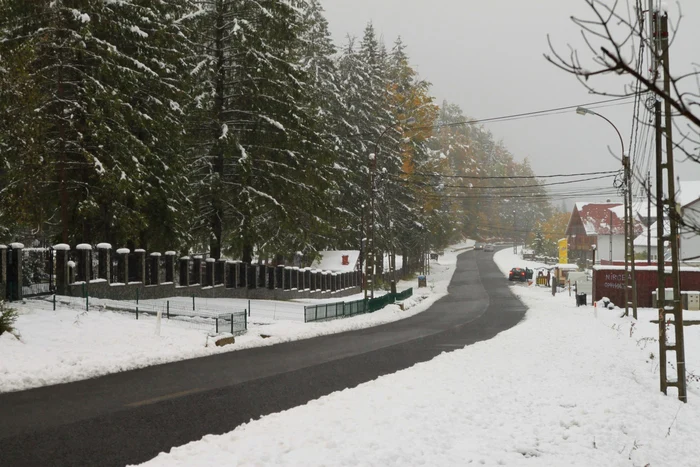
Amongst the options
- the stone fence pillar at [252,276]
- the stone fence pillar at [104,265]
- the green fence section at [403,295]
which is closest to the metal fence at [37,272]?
the stone fence pillar at [104,265]

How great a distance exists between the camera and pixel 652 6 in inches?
457

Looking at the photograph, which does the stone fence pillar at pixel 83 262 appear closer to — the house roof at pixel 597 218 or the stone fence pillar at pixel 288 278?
the stone fence pillar at pixel 288 278

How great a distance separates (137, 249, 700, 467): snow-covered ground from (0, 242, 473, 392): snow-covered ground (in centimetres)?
571

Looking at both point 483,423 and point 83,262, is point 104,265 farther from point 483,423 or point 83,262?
point 483,423

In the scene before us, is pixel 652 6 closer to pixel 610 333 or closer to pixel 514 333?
pixel 514 333

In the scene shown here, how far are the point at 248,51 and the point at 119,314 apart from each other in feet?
52.1

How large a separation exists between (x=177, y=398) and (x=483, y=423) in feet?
17.1

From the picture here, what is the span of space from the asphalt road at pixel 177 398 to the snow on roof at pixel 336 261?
82.0 ft

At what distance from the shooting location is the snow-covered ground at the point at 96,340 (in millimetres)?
13172

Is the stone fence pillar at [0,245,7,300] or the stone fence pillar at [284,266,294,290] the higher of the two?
the stone fence pillar at [0,245,7,300]

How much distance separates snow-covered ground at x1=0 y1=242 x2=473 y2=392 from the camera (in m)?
13.2

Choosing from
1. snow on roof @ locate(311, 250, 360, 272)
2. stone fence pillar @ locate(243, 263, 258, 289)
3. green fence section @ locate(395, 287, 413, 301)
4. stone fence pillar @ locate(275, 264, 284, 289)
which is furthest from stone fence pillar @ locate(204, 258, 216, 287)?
snow on roof @ locate(311, 250, 360, 272)

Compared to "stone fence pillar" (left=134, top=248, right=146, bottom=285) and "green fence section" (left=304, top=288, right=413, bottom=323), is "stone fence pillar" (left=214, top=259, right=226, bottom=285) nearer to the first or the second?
"green fence section" (left=304, top=288, right=413, bottom=323)

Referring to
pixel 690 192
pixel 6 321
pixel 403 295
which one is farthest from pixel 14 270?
pixel 690 192
